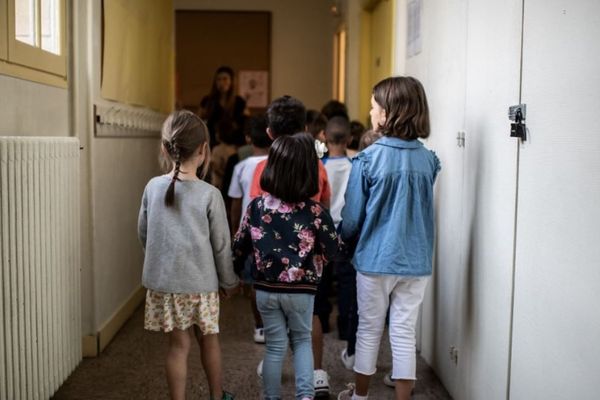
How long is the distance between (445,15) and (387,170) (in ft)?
2.81

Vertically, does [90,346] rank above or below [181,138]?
below

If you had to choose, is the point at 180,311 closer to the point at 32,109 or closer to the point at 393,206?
the point at 393,206

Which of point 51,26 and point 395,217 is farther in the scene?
point 51,26

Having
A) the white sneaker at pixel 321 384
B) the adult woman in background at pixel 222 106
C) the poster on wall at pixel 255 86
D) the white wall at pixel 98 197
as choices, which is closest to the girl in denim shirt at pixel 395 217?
the white sneaker at pixel 321 384

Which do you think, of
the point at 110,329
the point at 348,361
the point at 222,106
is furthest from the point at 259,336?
the point at 222,106

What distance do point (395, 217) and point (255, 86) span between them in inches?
232

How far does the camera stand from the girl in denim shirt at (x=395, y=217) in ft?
7.88

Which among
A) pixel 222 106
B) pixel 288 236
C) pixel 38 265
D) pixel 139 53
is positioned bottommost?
pixel 38 265

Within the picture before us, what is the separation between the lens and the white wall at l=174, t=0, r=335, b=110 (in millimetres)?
8078

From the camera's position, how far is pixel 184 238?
7.66ft

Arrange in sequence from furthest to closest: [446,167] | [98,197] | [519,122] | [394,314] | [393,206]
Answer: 1. [98,197]
2. [446,167]
3. [394,314]
4. [393,206]
5. [519,122]

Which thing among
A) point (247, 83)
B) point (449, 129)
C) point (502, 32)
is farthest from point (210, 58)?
point (502, 32)

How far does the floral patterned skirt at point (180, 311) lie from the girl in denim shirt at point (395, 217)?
542 millimetres

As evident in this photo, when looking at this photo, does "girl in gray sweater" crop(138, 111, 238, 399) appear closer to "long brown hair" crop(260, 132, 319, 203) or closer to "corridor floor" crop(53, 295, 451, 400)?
"long brown hair" crop(260, 132, 319, 203)
